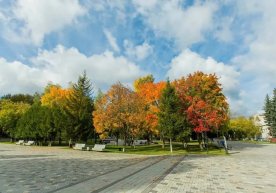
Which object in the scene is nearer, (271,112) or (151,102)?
(151,102)

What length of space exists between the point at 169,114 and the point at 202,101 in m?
4.97

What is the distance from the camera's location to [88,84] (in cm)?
5138

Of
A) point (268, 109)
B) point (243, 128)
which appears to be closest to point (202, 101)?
point (268, 109)

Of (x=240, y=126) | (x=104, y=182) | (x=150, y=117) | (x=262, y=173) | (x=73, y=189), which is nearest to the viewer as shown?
(x=73, y=189)

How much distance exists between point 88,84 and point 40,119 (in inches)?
381

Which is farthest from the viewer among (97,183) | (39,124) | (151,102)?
(39,124)

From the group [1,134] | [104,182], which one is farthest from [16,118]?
[104,182]

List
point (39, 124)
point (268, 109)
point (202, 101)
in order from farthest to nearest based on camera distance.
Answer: point (268, 109)
point (39, 124)
point (202, 101)

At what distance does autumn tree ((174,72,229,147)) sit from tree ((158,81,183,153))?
6.67 feet

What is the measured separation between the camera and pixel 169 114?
37.8 m

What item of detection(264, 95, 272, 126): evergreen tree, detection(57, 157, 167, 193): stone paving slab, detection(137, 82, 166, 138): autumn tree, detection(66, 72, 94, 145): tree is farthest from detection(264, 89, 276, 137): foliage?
detection(57, 157, 167, 193): stone paving slab

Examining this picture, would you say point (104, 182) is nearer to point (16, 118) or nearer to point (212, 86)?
point (212, 86)

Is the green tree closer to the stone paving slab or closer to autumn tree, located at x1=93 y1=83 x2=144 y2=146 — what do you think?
autumn tree, located at x1=93 y1=83 x2=144 y2=146

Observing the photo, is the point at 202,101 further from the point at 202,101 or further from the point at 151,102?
the point at 151,102
